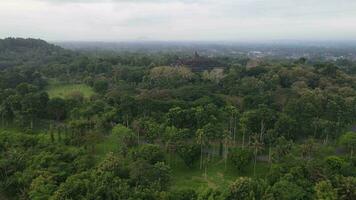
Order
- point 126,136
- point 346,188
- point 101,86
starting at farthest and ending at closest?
point 101,86 < point 126,136 < point 346,188

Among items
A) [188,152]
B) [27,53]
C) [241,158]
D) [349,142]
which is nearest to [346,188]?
[241,158]

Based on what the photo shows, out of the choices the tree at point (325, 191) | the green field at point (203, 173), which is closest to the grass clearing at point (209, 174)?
the green field at point (203, 173)

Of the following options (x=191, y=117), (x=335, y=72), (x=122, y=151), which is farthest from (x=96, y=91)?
(x=335, y=72)

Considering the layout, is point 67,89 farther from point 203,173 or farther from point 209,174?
point 209,174

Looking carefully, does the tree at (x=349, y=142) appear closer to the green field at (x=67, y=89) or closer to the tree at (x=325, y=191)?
the tree at (x=325, y=191)

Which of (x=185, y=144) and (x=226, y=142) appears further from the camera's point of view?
(x=226, y=142)
